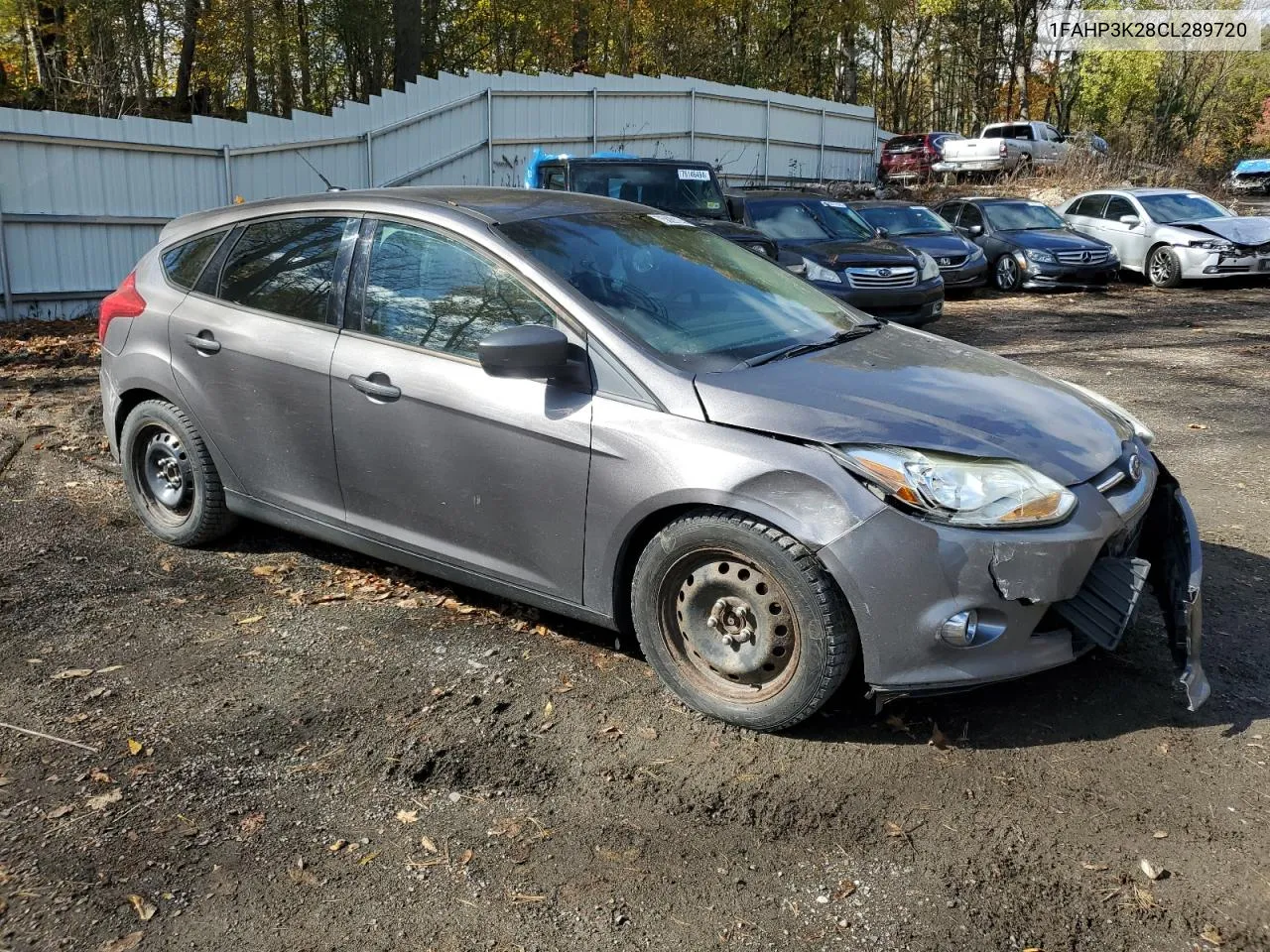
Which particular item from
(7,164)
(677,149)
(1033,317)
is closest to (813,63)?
(677,149)

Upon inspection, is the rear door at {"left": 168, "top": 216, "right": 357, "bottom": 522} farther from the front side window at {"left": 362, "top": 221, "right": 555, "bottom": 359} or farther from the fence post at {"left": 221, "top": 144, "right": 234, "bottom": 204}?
the fence post at {"left": 221, "top": 144, "right": 234, "bottom": 204}

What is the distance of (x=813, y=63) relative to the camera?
40.4 m

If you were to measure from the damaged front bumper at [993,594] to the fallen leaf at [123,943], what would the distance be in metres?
2.03

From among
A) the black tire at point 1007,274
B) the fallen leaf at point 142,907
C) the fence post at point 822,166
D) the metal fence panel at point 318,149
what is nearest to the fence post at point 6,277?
the metal fence panel at point 318,149

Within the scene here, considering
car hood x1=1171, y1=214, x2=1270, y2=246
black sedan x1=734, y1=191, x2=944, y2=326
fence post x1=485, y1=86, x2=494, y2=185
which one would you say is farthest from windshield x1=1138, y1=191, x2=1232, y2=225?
fence post x1=485, y1=86, x2=494, y2=185

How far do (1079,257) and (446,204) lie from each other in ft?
45.7

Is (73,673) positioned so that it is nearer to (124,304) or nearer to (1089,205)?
(124,304)

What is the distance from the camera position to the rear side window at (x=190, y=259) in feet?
16.9

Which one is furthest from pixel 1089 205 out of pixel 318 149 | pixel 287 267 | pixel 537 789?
pixel 537 789

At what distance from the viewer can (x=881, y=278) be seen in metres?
12.4

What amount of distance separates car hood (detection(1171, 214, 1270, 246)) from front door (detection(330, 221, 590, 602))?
51.0 feet

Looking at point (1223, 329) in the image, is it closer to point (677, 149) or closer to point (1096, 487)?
point (1096, 487)

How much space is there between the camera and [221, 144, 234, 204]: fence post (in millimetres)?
13492

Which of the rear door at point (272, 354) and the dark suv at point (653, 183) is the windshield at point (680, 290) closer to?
the rear door at point (272, 354)
